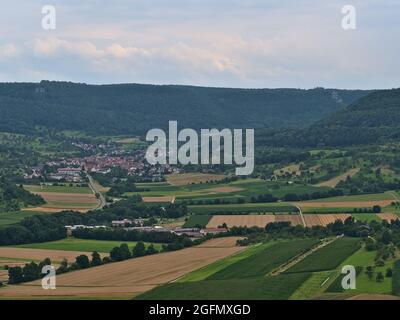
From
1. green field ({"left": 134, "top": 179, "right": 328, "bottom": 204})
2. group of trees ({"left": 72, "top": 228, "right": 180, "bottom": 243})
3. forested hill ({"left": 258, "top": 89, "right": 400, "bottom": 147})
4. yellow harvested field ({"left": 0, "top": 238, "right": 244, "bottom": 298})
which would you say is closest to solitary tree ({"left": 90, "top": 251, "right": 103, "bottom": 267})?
yellow harvested field ({"left": 0, "top": 238, "right": 244, "bottom": 298})

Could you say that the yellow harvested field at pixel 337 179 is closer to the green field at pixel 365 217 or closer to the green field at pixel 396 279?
the green field at pixel 365 217

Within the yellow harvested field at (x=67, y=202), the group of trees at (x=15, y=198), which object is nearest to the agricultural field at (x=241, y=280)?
the yellow harvested field at (x=67, y=202)

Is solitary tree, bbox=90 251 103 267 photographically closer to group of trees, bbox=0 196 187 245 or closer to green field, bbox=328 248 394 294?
group of trees, bbox=0 196 187 245

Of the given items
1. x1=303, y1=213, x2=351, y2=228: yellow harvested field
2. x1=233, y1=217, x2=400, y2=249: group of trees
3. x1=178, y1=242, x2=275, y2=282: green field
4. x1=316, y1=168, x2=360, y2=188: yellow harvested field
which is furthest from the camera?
x1=316, y1=168, x2=360, y2=188: yellow harvested field

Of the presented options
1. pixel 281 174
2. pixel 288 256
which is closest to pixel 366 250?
pixel 288 256

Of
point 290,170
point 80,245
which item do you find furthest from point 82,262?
point 290,170

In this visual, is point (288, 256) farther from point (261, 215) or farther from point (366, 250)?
point (261, 215)

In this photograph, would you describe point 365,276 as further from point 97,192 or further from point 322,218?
point 97,192
